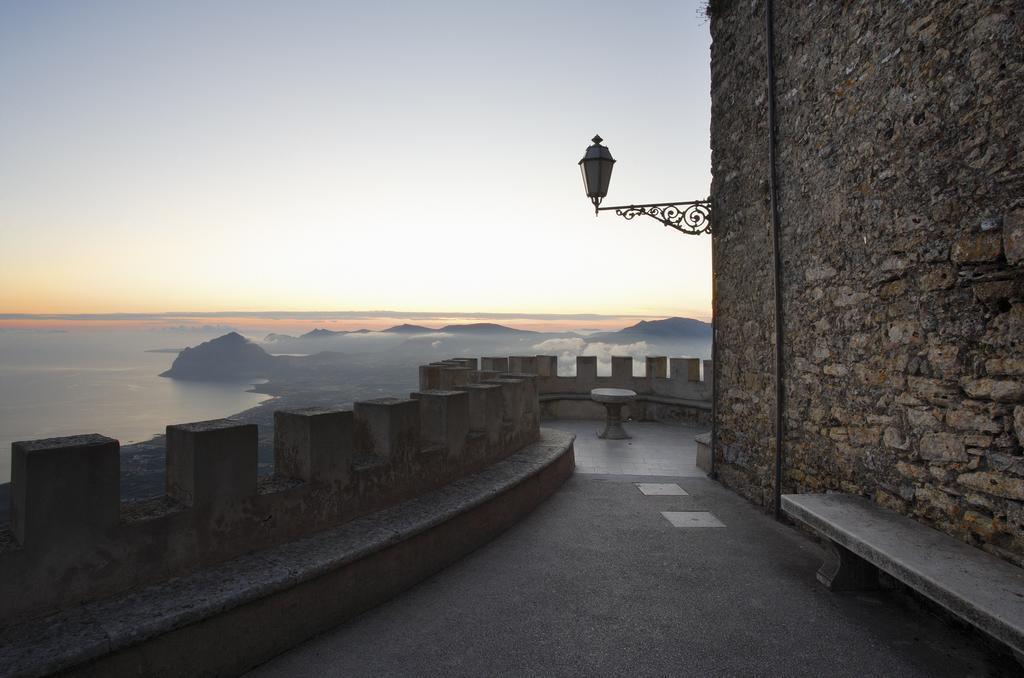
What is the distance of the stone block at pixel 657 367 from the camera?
10.8 m

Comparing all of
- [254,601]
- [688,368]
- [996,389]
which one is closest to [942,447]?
[996,389]

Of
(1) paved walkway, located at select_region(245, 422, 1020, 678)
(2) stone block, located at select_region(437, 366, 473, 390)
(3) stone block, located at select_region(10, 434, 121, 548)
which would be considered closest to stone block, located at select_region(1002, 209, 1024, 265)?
(1) paved walkway, located at select_region(245, 422, 1020, 678)

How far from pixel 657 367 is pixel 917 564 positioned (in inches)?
322

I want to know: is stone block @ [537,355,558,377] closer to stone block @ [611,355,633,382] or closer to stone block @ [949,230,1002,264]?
stone block @ [611,355,633,382]

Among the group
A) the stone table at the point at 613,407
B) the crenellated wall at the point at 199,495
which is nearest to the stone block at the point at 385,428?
the crenellated wall at the point at 199,495

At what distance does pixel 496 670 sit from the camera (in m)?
2.53

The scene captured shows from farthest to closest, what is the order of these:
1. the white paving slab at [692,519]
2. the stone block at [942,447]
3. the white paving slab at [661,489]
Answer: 1. the white paving slab at [661,489]
2. the white paving slab at [692,519]
3. the stone block at [942,447]

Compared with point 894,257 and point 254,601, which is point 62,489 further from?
point 894,257

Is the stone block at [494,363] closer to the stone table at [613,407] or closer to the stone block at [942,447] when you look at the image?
the stone table at [613,407]

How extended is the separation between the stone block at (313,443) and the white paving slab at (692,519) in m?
3.10

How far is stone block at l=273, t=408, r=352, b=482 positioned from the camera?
2959 millimetres

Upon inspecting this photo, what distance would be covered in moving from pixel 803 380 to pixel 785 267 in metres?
1.06

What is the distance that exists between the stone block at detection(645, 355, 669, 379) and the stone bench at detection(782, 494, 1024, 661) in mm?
6959

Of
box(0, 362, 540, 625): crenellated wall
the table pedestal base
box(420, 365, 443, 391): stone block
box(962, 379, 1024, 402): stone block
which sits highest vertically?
box(962, 379, 1024, 402): stone block
